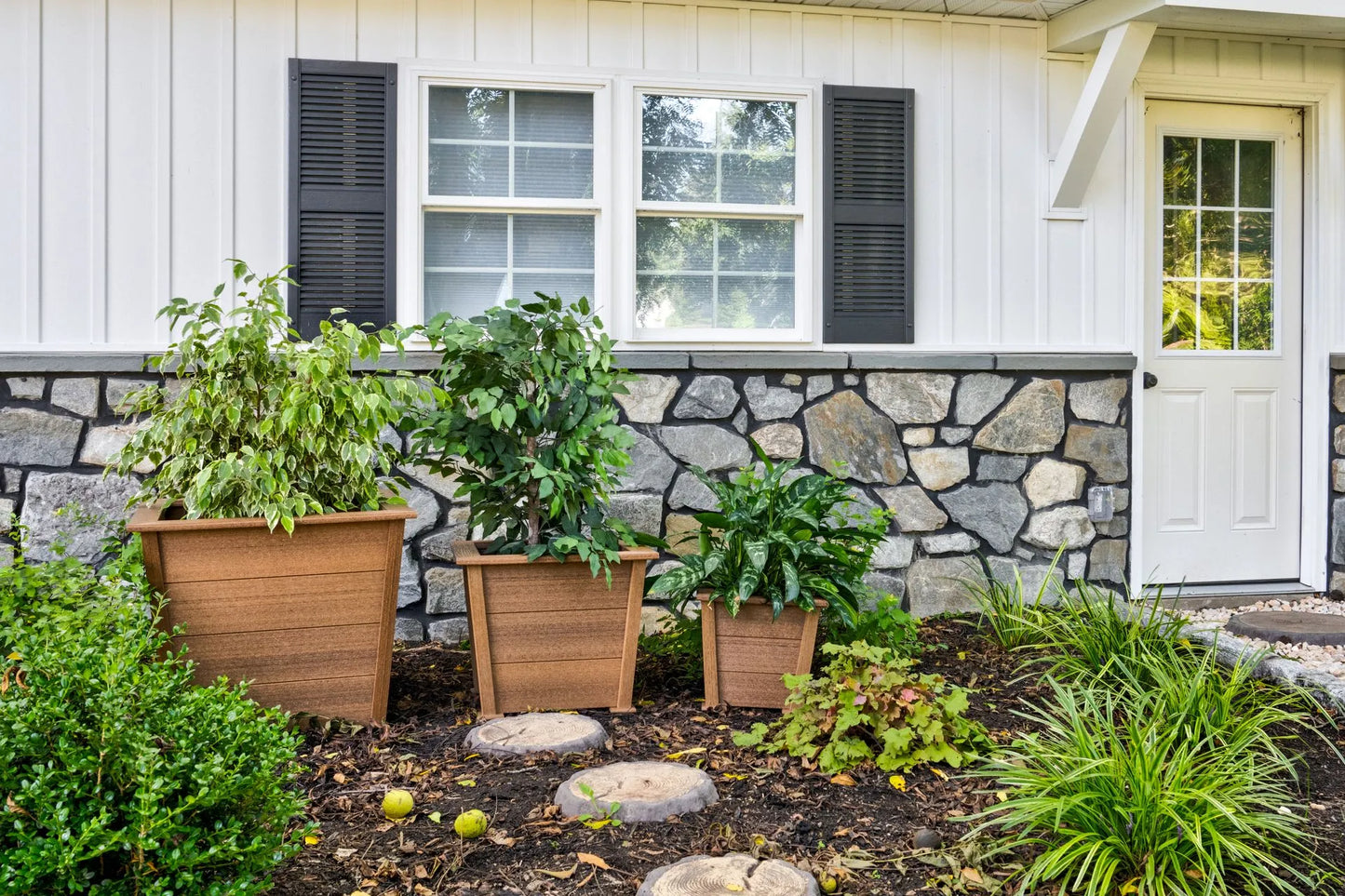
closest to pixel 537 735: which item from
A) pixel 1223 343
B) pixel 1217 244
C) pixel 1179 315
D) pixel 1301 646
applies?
pixel 1301 646

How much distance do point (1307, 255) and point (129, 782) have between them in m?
4.56

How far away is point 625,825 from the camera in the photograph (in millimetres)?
1972

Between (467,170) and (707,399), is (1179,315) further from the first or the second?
(467,170)

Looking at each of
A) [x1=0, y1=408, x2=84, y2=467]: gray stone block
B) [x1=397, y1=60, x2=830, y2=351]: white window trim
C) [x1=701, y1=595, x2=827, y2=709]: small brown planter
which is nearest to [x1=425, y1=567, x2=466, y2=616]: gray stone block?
[x1=397, y1=60, x2=830, y2=351]: white window trim

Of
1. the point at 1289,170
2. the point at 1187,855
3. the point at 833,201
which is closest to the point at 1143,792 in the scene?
the point at 1187,855

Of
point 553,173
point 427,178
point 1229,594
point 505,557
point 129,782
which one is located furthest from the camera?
point 1229,594

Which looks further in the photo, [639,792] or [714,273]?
[714,273]

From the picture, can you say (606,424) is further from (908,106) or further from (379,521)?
(908,106)

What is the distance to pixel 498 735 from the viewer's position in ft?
8.03

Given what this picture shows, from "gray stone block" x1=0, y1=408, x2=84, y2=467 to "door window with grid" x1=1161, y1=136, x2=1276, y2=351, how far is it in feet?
13.3

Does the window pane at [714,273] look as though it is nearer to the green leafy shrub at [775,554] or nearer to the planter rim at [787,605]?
the green leafy shrub at [775,554]

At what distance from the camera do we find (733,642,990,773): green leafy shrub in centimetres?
231

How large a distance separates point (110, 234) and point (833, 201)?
8.09 ft

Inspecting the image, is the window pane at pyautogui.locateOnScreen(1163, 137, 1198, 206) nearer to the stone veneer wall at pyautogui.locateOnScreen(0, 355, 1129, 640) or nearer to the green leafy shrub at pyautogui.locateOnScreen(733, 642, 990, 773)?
the stone veneer wall at pyautogui.locateOnScreen(0, 355, 1129, 640)
